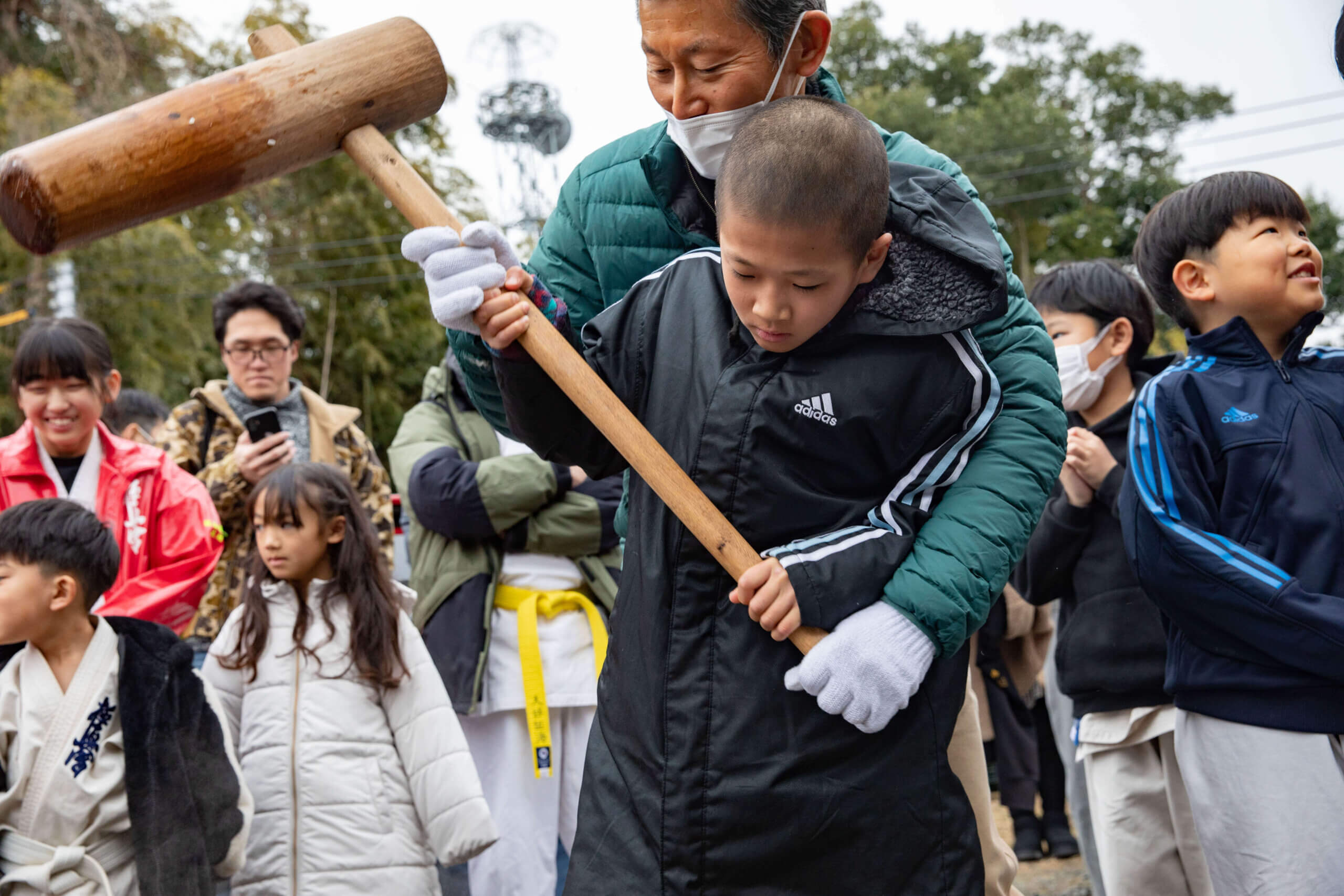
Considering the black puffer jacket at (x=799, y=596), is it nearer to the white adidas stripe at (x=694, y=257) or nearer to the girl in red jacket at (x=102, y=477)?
the white adidas stripe at (x=694, y=257)

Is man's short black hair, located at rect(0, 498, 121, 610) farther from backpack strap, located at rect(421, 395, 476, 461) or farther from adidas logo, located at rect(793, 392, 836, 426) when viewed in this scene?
adidas logo, located at rect(793, 392, 836, 426)

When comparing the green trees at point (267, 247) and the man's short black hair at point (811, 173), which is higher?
the green trees at point (267, 247)

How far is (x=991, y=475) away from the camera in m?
2.01

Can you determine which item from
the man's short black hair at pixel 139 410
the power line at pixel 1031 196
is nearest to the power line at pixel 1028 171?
the power line at pixel 1031 196

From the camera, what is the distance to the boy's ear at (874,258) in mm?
1925

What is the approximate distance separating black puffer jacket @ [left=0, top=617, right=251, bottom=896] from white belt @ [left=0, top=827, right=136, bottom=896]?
112 millimetres

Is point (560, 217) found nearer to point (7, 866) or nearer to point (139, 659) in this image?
point (139, 659)

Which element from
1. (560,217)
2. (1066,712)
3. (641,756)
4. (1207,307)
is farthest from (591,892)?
(1066,712)

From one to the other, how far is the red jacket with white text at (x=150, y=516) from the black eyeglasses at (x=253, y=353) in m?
0.68

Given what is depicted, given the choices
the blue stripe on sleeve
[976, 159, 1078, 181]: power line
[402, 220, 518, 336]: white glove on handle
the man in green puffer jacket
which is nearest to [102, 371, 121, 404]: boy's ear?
the man in green puffer jacket

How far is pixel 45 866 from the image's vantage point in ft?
9.75

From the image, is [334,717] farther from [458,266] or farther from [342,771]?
[458,266]

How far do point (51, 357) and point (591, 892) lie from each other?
10.1ft

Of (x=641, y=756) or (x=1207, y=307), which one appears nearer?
(x=641, y=756)
